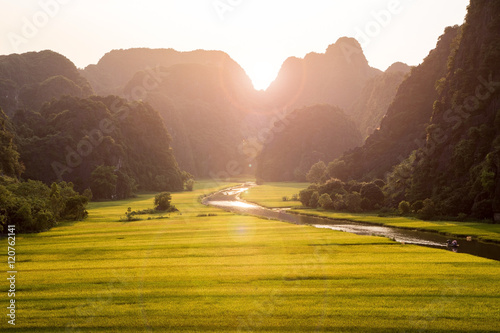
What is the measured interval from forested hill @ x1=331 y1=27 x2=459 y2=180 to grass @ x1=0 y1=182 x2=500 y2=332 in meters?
75.7

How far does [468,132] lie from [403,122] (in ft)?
159

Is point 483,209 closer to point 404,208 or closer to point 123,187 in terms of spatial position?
point 404,208

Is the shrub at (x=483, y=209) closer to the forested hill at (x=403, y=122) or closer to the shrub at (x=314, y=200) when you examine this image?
the shrub at (x=314, y=200)

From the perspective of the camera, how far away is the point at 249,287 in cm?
2209

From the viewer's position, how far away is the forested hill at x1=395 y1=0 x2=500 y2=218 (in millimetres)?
56625

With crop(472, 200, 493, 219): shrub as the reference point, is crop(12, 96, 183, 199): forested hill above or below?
above

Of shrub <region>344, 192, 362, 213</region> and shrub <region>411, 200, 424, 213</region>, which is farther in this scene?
shrub <region>344, 192, 362, 213</region>

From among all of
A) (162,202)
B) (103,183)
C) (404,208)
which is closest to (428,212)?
(404,208)

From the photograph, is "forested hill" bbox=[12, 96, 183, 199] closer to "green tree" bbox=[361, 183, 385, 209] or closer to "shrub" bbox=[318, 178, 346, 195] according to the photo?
"shrub" bbox=[318, 178, 346, 195]

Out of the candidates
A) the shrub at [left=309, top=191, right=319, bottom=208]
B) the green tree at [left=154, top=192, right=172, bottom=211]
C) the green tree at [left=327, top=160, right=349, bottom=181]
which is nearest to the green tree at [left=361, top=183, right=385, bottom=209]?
the shrub at [left=309, top=191, right=319, bottom=208]

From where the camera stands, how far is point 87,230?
4591 centimetres

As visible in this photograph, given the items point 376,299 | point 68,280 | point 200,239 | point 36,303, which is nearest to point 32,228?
point 200,239

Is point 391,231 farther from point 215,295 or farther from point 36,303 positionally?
point 36,303

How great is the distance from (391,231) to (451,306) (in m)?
33.3
